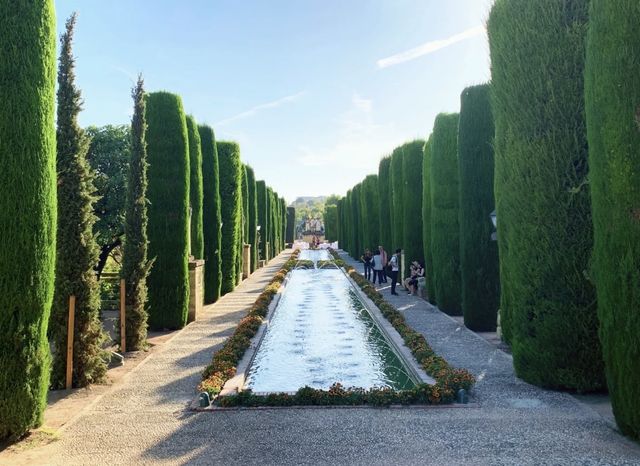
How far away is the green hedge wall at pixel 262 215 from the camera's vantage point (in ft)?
109

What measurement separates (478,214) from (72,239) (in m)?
8.07

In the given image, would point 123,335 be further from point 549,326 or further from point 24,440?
point 549,326

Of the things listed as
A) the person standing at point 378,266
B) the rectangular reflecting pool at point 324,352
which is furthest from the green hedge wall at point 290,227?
the rectangular reflecting pool at point 324,352

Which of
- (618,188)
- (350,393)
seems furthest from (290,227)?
(618,188)

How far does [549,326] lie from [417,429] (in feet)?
8.72

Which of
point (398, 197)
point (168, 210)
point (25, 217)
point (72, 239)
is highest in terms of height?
point (398, 197)

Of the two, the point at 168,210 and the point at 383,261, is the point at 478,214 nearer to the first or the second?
the point at 168,210

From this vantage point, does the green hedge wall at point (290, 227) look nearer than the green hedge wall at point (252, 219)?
No

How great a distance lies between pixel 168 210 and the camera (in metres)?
11.5

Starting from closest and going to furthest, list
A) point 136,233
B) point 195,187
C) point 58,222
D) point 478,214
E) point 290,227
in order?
point 58,222 < point 136,233 < point 478,214 < point 195,187 < point 290,227

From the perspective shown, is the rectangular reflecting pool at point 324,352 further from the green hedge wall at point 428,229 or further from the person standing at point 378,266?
the person standing at point 378,266

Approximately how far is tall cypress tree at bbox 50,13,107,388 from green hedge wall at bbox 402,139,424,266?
1208 cm

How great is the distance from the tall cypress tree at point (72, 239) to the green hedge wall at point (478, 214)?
766cm

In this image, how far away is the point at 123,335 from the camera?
8.92 meters
